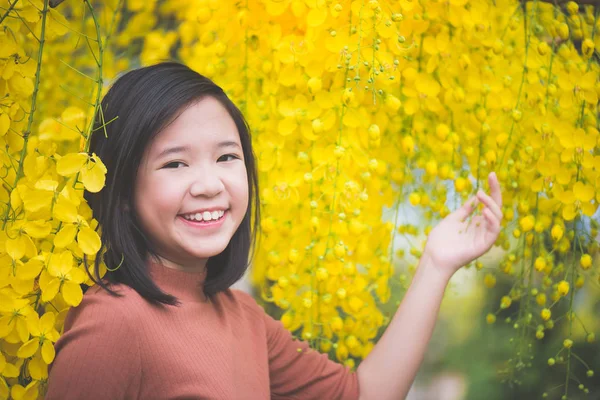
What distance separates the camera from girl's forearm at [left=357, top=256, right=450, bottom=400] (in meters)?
1.34

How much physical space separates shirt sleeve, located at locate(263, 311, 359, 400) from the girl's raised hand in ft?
0.91

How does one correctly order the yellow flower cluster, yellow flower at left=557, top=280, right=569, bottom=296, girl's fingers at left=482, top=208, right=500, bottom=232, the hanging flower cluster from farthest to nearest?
girl's fingers at left=482, top=208, right=500, bottom=232 < yellow flower at left=557, top=280, right=569, bottom=296 < the hanging flower cluster < the yellow flower cluster

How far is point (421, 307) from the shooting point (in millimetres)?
1345

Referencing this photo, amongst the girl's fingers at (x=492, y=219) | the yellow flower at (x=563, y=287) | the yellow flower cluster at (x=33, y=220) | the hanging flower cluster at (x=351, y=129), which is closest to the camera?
the yellow flower cluster at (x=33, y=220)

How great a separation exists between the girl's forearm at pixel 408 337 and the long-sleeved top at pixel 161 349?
0.22 metres

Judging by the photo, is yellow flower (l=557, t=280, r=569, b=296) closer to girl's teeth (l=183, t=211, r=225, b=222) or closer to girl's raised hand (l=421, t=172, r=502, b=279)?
girl's raised hand (l=421, t=172, r=502, b=279)

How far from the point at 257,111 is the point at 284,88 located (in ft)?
0.28

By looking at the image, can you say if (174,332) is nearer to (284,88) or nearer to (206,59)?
(284,88)

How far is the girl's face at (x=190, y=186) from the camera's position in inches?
42.9

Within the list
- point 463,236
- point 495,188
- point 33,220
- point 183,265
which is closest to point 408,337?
point 463,236

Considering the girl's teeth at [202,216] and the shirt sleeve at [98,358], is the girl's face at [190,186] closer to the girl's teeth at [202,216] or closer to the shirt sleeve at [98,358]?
the girl's teeth at [202,216]

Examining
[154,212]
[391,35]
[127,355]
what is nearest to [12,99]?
[154,212]

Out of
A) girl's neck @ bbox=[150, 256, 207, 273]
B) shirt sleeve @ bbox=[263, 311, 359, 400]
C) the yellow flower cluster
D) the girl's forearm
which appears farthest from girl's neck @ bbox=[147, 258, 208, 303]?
the girl's forearm

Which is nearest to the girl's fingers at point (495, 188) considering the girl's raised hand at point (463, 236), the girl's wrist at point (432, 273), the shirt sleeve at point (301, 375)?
the girl's raised hand at point (463, 236)
